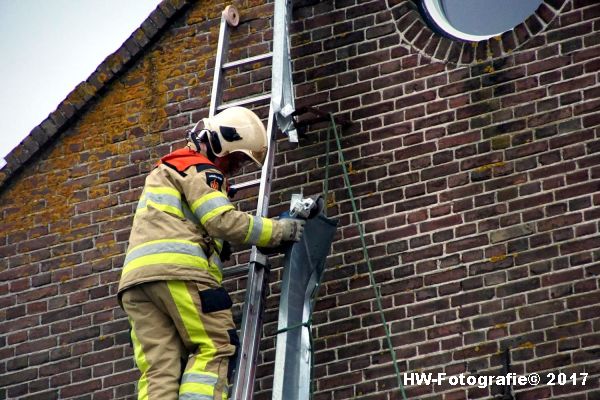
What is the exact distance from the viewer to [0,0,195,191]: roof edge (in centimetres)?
1200

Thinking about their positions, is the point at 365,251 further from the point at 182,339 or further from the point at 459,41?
the point at 182,339

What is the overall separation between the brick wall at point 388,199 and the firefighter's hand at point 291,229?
1.16 meters

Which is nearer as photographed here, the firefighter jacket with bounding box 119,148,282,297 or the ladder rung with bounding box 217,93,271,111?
the firefighter jacket with bounding box 119,148,282,297

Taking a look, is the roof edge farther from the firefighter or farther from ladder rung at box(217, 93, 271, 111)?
the firefighter

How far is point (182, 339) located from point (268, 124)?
5.34 ft

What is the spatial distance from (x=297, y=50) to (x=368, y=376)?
87.5 inches

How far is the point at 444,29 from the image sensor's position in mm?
11258

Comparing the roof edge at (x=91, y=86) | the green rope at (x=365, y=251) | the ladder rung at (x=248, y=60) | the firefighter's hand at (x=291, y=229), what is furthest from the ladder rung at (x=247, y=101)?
the roof edge at (x=91, y=86)

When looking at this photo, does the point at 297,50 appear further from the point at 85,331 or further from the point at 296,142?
the point at 85,331

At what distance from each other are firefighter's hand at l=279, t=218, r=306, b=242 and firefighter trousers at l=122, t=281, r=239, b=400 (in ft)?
1.56

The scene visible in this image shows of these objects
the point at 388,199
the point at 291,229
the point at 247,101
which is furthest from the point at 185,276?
the point at 388,199

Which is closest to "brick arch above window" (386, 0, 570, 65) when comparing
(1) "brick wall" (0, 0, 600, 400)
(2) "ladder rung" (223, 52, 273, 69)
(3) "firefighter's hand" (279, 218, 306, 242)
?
(1) "brick wall" (0, 0, 600, 400)

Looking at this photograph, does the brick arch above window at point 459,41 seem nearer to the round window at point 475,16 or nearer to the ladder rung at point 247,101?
the round window at point 475,16

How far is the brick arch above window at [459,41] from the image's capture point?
431 inches
